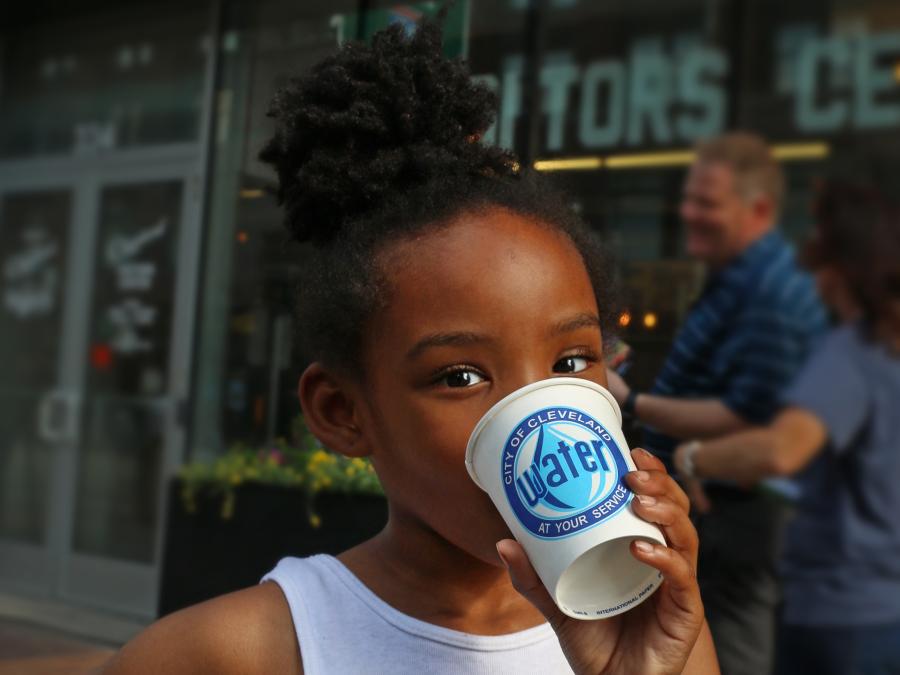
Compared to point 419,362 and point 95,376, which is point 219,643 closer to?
point 419,362

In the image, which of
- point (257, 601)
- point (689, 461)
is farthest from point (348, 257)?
point (689, 461)

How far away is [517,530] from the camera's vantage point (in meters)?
1.13

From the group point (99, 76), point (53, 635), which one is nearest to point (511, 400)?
point (53, 635)

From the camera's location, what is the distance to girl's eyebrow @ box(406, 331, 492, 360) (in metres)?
1.24

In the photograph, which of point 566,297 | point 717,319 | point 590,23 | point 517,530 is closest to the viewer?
point 517,530

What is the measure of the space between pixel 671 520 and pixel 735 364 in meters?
1.73

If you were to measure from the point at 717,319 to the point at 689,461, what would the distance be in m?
0.46

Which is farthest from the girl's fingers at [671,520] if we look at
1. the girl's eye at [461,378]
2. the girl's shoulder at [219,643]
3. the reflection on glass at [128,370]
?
the reflection on glass at [128,370]

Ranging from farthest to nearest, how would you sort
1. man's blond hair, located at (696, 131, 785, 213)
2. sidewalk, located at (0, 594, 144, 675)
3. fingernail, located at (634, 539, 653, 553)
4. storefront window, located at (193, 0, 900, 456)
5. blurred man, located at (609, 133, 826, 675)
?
sidewalk, located at (0, 594, 144, 675), man's blond hair, located at (696, 131, 785, 213), blurred man, located at (609, 133, 826, 675), storefront window, located at (193, 0, 900, 456), fingernail, located at (634, 539, 653, 553)

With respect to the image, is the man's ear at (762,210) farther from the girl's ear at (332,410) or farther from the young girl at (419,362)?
the girl's ear at (332,410)

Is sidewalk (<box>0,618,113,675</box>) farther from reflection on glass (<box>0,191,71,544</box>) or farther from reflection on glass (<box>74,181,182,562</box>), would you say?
reflection on glass (<box>0,191,71,544</box>)

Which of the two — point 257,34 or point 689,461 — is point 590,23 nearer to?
point 257,34

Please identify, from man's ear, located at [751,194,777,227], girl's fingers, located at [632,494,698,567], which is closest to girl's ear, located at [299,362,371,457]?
girl's fingers, located at [632,494,698,567]

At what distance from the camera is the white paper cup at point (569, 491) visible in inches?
42.3
